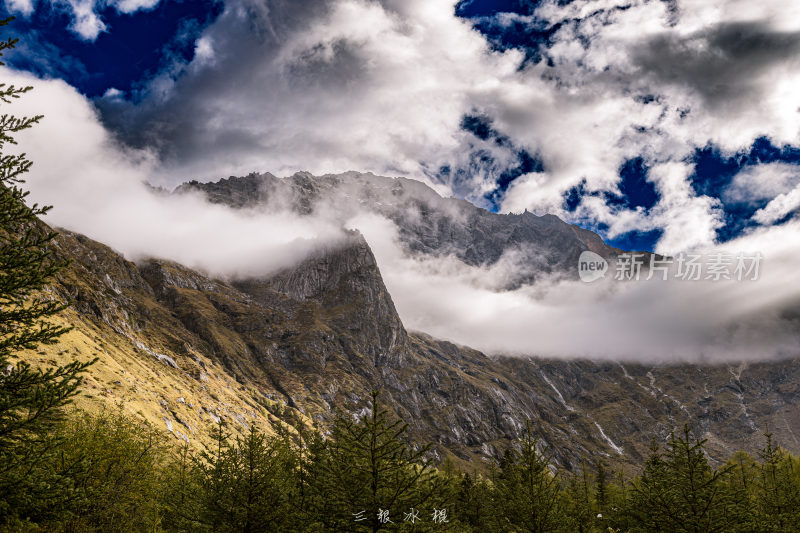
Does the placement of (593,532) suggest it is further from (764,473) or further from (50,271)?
(764,473)

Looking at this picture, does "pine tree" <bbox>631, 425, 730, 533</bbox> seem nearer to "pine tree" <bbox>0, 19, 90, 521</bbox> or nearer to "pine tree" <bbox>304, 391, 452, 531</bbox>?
"pine tree" <bbox>304, 391, 452, 531</bbox>

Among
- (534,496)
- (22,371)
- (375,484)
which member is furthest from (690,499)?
(22,371)

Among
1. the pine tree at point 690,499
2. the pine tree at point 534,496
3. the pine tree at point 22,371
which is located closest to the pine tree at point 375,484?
the pine tree at point 534,496

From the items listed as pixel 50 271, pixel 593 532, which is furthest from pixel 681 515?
pixel 50 271

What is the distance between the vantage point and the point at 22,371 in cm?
1408

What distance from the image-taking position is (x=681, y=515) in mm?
23891

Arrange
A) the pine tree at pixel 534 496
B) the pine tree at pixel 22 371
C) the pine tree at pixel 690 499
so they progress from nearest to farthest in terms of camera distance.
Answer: the pine tree at pixel 22 371
the pine tree at pixel 690 499
the pine tree at pixel 534 496

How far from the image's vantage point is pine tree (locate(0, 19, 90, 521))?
12.9 metres

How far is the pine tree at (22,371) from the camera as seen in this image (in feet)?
42.2

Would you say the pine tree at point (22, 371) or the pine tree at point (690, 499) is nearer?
the pine tree at point (22, 371)

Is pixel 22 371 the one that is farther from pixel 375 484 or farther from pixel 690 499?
pixel 690 499

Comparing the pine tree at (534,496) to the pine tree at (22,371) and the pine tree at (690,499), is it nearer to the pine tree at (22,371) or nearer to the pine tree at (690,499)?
the pine tree at (690,499)

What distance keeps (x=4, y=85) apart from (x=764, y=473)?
229 ft

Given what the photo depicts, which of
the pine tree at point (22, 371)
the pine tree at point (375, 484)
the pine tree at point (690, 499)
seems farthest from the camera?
the pine tree at point (690, 499)
